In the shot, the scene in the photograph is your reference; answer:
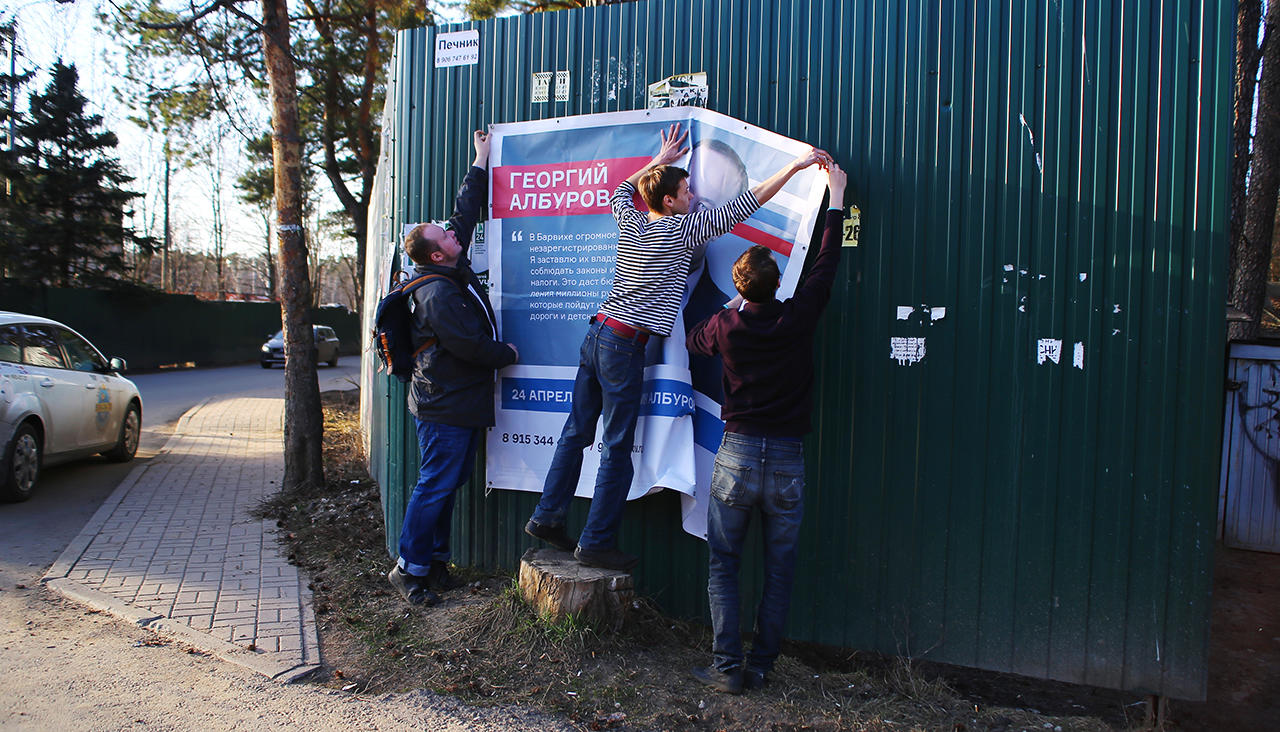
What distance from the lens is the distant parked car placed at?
2862cm

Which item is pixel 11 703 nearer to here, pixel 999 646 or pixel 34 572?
pixel 34 572

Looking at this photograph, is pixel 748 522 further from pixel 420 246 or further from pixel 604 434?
pixel 420 246

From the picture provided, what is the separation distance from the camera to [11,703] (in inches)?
131

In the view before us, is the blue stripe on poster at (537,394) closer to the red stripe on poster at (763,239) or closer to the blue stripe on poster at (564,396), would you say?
the blue stripe on poster at (564,396)

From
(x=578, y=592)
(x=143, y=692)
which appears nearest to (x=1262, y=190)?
(x=578, y=592)

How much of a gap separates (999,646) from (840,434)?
1236mm

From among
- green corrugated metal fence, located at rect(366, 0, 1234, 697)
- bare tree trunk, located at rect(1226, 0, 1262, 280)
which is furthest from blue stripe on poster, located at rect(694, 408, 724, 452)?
bare tree trunk, located at rect(1226, 0, 1262, 280)

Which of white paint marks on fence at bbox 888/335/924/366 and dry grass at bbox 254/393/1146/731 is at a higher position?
white paint marks on fence at bbox 888/335/924/366

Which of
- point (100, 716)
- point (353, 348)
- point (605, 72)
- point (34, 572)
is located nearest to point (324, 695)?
point (100, 716)

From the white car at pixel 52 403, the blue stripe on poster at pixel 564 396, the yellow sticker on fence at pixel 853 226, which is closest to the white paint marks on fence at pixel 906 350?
the yellow sticker on fence at pixel 853 226

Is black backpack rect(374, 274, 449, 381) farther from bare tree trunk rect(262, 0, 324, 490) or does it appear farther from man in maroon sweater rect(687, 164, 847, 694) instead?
bare tree trunk rect(262, 0, 324, 490)

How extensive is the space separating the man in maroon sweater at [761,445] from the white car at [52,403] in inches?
263

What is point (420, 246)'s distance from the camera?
4355mm

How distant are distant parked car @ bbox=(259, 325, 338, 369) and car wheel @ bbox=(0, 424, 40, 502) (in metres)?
20.9
